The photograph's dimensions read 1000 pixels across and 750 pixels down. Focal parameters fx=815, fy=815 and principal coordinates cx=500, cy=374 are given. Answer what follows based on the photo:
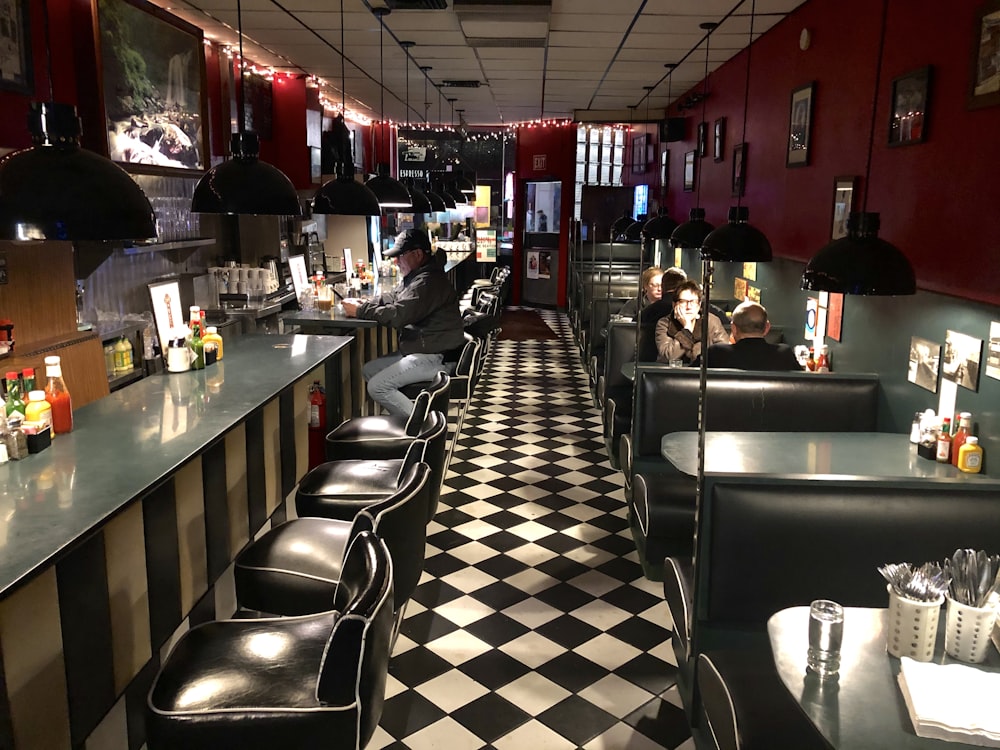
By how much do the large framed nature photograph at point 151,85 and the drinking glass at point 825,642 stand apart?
4.98 meters

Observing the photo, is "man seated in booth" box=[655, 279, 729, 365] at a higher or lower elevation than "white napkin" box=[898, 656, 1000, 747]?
higher

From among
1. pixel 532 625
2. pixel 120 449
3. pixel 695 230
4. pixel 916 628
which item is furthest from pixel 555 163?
pixel 916 628

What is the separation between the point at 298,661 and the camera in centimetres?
215

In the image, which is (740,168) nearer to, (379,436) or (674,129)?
(674,129)

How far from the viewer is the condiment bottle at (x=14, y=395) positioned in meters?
2.79

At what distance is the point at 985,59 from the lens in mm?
3381

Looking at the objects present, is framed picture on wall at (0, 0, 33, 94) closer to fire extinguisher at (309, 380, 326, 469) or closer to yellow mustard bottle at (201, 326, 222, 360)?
yellow mustard bottle at (201, 326, 222, 360)

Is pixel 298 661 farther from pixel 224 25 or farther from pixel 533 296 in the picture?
pixel 533 296

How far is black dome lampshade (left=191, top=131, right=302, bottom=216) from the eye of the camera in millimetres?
3729

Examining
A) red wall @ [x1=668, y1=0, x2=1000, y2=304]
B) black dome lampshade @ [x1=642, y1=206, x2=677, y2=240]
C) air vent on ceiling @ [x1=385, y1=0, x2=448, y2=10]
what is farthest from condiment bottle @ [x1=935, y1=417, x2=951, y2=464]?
black dome lampshade @ [x1=642, y1=206, x2=677, y2=240]

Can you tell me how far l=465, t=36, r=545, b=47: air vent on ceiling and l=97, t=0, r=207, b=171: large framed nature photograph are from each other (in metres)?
2.20

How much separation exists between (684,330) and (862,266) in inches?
107

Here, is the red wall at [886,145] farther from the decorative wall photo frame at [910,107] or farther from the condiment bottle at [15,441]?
the condiment bottle at [15,441]

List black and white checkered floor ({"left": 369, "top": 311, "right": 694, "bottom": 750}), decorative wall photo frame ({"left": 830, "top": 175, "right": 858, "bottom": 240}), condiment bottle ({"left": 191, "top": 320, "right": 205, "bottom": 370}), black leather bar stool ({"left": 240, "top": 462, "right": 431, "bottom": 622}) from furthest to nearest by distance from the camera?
1. decorative wall photo frame ({"left": 830, "top": 175, "right": 858, "bottom": 240})
2. condiment bottle ({"left": 191, "top": 320, "right": 205, "bottom": 370})
3. black and white checkered floor ({"left": 369, "top": 311, "right": 694, "bottom": 750})
4. black leather bar stool ({"left": 240, "top": 462, "right": 431, "bottom": 622})
